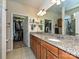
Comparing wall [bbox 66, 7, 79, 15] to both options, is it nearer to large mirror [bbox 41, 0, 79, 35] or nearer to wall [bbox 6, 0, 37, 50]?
large mirror [bbox 41, 0, 79, 35]

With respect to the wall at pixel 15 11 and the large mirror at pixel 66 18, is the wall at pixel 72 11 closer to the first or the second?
the large mirror at pixel 66 18

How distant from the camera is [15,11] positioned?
4926 mm

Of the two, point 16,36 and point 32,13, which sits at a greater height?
point 32,13

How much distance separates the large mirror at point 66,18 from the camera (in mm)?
2322

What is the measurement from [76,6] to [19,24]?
23.5ft

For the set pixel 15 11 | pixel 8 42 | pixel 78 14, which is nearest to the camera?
pixel 78 14

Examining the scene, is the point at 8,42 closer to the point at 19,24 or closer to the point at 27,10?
the point at 27,10

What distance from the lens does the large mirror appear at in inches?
91.4

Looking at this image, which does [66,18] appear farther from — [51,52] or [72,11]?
[51,52]

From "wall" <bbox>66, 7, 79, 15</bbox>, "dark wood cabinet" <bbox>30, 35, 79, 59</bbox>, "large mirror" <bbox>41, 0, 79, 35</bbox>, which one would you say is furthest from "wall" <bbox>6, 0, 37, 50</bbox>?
"wall" <bbox>66, 7, 79, 15</bbox>

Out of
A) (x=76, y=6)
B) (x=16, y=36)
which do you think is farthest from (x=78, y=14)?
(x=16, y=36)

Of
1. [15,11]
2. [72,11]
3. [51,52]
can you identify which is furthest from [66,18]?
[15,11]

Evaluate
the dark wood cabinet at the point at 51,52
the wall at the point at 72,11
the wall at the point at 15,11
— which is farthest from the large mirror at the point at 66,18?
the wall at the point at 15,11

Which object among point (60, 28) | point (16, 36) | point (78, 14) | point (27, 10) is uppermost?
point (27, 10)
